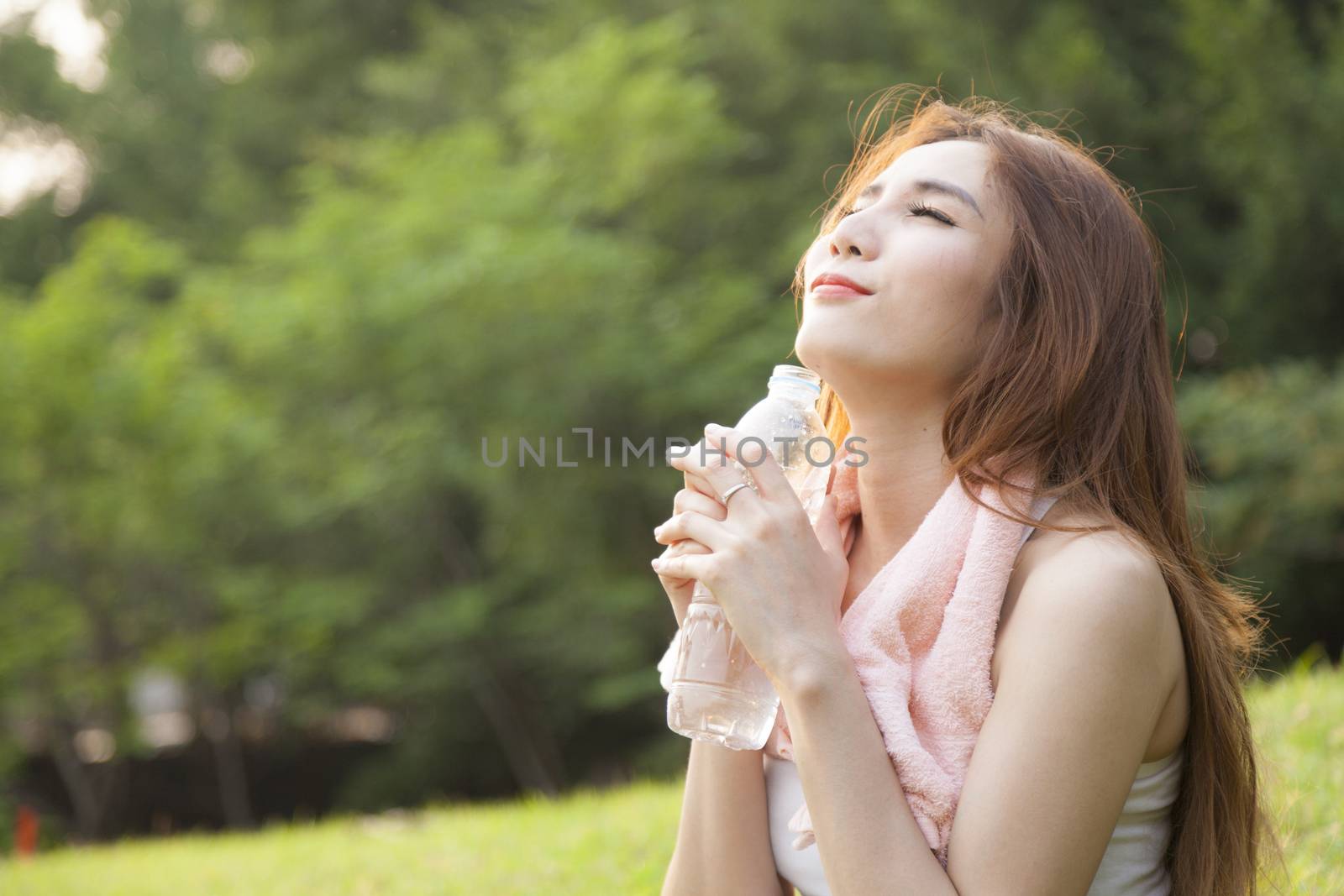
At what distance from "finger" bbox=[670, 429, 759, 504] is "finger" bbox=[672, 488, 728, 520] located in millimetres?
11

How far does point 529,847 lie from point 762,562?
119 inches

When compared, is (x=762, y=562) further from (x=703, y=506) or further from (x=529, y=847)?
(x=529, y=847)

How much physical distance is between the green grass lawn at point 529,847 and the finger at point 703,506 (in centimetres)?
125

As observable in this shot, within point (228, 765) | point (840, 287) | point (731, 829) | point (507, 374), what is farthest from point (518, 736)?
point (840, 287)

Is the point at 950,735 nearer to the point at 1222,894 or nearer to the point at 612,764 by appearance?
the point at 1222,894

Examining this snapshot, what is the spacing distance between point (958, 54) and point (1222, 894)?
32.2 feet

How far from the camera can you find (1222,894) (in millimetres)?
1604

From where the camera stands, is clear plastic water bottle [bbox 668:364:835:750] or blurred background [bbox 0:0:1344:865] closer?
clear plastic water bottle [bbox 668:364:835:750]

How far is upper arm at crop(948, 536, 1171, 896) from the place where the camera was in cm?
131

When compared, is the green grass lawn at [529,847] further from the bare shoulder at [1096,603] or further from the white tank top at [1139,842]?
the bare shoulder at [1096,603]

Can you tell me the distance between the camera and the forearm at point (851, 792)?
133 cm

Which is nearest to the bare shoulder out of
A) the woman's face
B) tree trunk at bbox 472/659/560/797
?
the woman's face

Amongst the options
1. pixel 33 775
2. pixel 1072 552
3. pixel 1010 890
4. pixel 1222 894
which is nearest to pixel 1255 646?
pixel 1222 894

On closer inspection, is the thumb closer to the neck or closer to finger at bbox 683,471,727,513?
the neck
